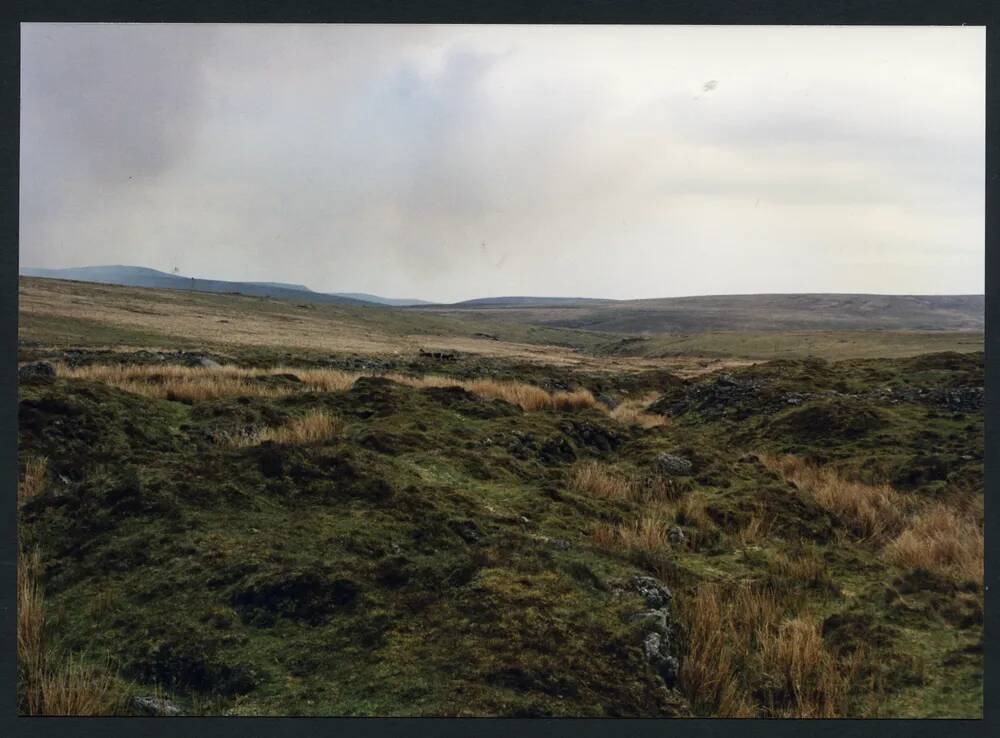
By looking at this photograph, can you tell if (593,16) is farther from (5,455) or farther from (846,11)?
(5,455)

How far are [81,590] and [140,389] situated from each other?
727 cm

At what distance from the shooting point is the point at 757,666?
5.08m

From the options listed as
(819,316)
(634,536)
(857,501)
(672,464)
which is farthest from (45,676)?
(819,316)

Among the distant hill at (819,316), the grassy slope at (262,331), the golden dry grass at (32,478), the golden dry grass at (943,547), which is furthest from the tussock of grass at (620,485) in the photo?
the distant hill at (819,316)

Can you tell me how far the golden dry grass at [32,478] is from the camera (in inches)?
257

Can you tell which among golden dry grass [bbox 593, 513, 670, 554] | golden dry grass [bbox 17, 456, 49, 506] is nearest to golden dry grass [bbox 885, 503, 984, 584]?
golden dry grass [bbox 593, 513, 670, 554]

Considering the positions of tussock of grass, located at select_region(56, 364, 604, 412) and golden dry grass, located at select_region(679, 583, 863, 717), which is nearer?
golden dry grass, located at select_region(679, 583, 863, 717)

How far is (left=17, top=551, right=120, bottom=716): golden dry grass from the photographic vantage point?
14.5 ft

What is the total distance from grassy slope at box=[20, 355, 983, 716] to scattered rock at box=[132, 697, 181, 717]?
12 cm

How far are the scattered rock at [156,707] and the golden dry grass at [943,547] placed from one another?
21.5 feet

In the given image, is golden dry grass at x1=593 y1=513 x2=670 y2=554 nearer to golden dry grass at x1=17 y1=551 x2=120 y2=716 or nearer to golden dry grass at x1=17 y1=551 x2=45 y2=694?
golden dry grass at x1=17 y1=551 x2=120 y2=716

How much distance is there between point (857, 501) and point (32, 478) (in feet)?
31.5

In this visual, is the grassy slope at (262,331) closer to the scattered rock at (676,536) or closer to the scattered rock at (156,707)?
the scattered rock at (676,536)

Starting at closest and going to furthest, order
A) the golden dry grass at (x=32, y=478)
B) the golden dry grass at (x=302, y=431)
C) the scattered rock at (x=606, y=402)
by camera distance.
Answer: the golden dry grass at (x=32, y=478) < the golden dry grass at (x=302, y=431) < the scattered rock at (x=606, y=402)
